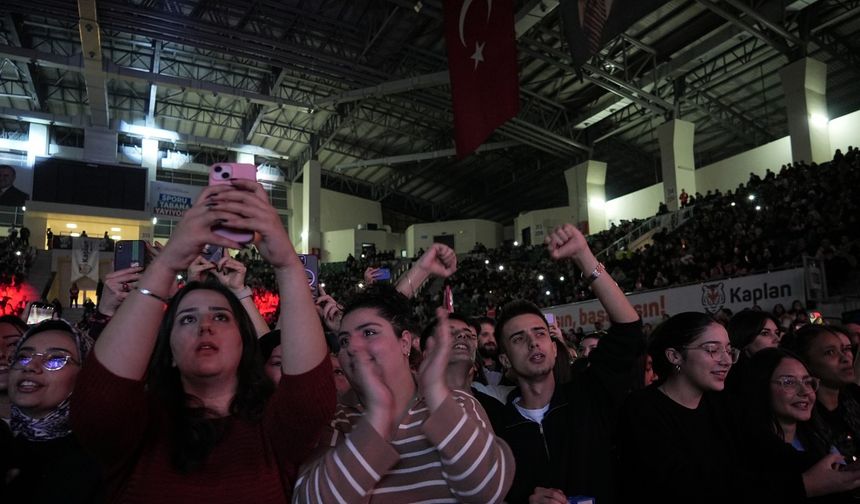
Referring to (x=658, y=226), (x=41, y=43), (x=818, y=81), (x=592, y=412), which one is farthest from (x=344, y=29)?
(x=592, y=412)

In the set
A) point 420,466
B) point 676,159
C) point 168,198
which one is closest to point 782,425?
point 420,466

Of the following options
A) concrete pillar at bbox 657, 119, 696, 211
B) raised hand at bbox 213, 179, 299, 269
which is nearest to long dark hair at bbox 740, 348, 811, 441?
raised hand at bbox 213, 179, 299, 269

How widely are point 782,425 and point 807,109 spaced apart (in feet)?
57.1

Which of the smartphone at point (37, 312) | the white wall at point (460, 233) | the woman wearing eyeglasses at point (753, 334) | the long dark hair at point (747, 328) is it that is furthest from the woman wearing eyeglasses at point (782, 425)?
the white wall at point (460, 233)

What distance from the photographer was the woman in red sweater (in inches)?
52.4

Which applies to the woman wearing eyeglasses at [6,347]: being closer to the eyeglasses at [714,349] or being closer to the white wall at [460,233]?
the eyeglasses at [714,349]

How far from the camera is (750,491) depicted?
6.98ft

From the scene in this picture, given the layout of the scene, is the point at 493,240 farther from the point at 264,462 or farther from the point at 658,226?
A: the point at 264,462

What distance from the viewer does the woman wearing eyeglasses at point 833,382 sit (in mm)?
2857

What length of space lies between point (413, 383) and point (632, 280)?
14818mm

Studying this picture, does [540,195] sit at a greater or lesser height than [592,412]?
greater

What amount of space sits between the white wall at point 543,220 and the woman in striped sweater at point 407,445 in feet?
84.1

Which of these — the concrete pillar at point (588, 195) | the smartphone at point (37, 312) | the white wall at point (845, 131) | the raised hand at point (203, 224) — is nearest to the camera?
the raised hand at point (203, 224)

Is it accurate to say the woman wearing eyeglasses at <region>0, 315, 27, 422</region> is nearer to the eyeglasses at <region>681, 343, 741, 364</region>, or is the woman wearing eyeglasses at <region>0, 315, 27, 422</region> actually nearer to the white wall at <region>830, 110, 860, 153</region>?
the eyeglasses at <region>681, 343, 741, 364</region>
